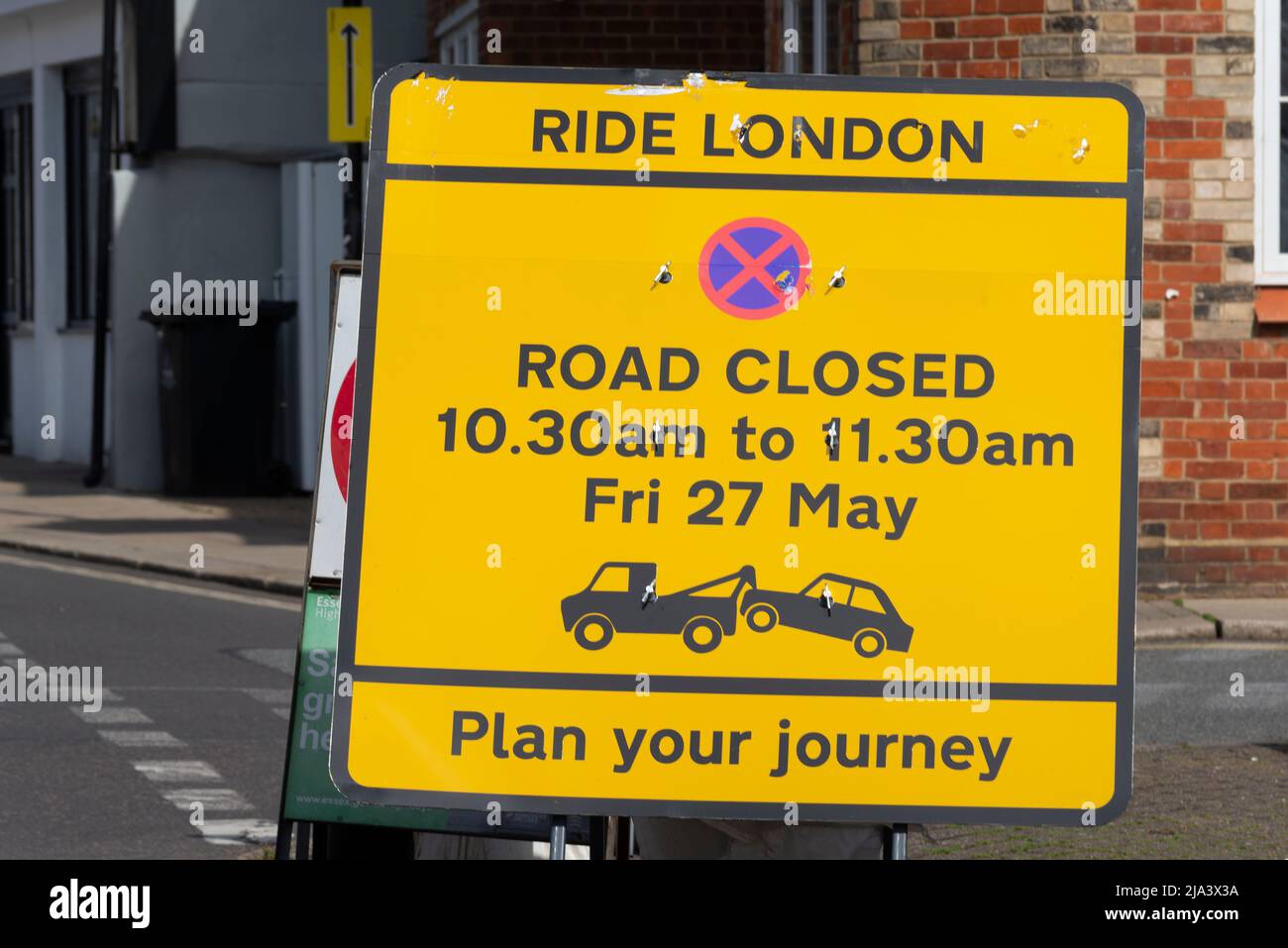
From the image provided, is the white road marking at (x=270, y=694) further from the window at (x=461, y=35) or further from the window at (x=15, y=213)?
the window at (x=15, y=213)

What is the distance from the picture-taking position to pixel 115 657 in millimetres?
9781

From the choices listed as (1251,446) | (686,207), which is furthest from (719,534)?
(1251,446)

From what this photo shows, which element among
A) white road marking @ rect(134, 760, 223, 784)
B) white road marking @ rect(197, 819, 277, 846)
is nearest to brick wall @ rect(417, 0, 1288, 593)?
white road marking @ rect(134, 760, 223, 784)

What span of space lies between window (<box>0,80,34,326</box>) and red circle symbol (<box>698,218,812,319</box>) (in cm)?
2204

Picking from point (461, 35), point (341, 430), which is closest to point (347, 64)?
point (461, 35)

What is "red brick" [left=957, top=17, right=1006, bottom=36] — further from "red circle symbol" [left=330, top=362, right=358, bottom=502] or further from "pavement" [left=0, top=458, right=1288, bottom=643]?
"red circle symbol" [left=330, top=362, right=358, bottom=502]

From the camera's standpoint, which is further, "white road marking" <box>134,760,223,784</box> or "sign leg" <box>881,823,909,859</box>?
"white road marking" <box>134,760,223,784</box>

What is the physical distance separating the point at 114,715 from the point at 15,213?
17736 mm

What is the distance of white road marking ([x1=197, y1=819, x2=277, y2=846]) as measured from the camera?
20.5ft

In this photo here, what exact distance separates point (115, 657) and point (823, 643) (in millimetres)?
7178

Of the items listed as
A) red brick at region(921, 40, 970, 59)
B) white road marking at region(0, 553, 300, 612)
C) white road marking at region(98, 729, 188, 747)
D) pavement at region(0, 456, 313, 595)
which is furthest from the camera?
pavement at region(0, 456, 313, 595)

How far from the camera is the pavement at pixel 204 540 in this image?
1074 centimetres

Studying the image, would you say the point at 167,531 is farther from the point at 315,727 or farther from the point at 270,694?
the point at 315,727

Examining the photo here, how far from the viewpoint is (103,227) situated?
18531 millimetres
